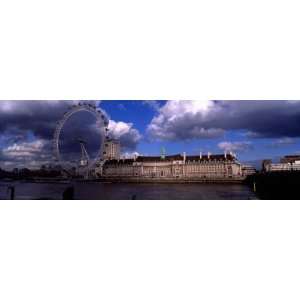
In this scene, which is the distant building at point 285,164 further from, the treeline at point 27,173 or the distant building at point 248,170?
the treeline at point 27,173

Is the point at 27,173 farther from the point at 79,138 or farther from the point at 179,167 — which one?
the point at 179,167

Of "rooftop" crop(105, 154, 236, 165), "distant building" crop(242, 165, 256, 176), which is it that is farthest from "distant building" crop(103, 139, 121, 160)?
"distant building" crop(242, 165, 256, 176)

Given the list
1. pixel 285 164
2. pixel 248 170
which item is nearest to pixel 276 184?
pixel 285 164

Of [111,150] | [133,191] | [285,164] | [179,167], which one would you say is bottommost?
[133,191]

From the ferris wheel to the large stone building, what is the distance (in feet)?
1.19

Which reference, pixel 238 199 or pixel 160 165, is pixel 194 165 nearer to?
pixel 160 165

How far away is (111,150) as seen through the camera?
21.6 feet

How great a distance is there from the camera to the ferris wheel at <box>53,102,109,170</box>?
617 cm

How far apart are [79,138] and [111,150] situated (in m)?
0.79

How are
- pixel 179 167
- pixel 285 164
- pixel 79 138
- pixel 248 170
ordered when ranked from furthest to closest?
1. pixel 79 138
2. pixel 179 167
3. pixel 248 170
4. pixel 285 164

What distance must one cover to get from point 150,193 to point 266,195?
214 cm

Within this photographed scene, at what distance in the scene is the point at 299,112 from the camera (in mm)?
5750

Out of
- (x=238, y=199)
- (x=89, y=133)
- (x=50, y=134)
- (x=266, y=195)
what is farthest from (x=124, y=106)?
(x=266, y=195)

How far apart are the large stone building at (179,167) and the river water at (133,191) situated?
0.72 ft
